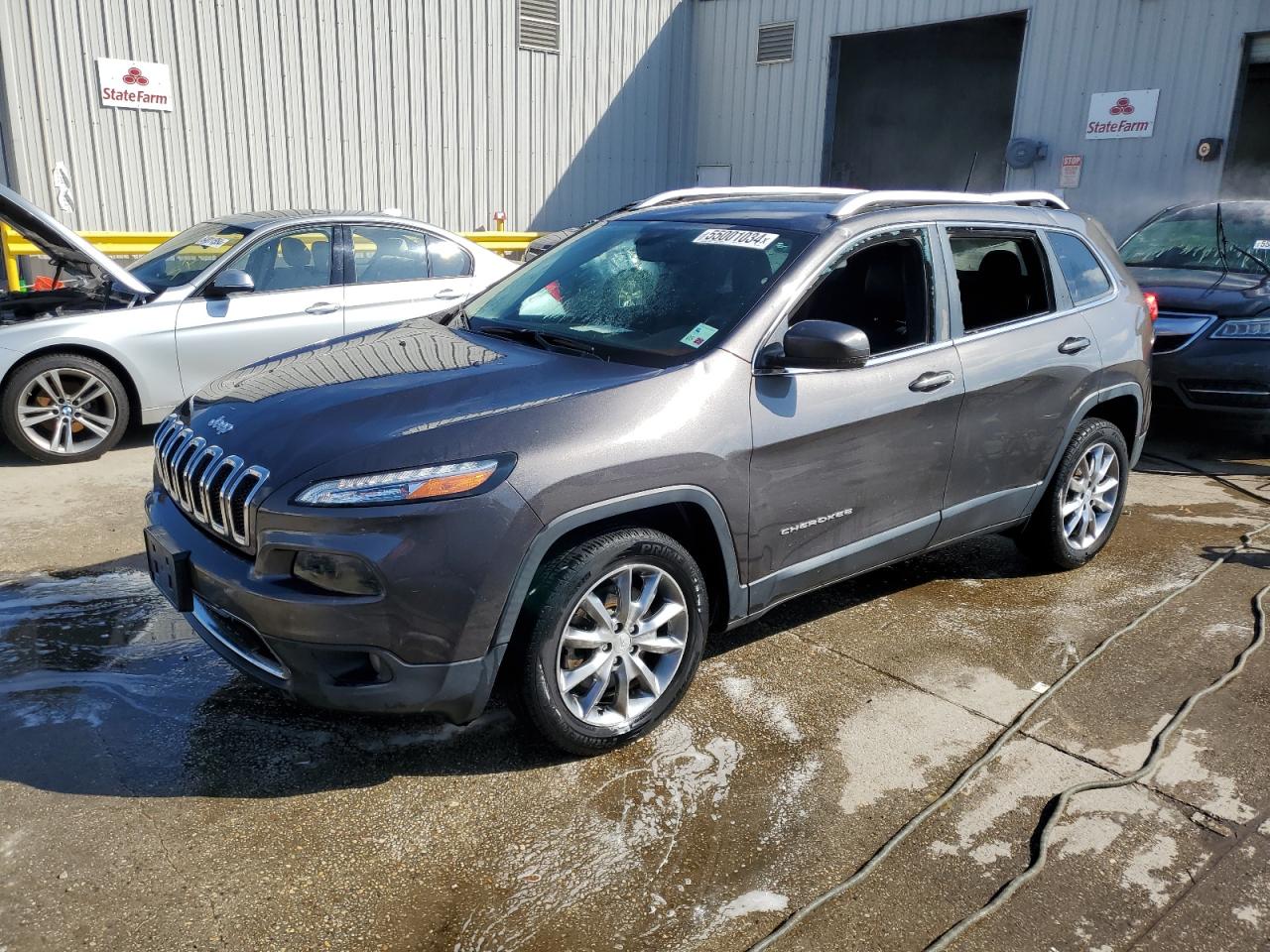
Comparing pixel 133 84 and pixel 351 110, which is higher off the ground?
pixel 133 84

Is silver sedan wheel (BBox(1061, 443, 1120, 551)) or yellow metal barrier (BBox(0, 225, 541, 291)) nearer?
silver sedan wheel (BBox(1061, 443, 1120, 551))

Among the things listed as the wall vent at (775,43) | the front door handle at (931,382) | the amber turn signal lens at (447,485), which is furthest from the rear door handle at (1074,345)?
the wall vent at (775,43)

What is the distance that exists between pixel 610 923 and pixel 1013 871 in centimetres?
109

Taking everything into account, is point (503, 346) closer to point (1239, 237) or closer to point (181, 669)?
point (181, 669)

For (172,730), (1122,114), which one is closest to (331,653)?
(172,730)

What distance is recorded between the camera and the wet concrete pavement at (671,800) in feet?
8.24

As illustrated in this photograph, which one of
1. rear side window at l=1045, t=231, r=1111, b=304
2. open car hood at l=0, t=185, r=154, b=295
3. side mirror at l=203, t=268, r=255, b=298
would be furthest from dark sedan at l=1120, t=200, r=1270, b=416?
open car hood at l=0, t=185, r=154, b=295

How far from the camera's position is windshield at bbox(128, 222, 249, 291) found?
22.4 feet

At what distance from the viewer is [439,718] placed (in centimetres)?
340

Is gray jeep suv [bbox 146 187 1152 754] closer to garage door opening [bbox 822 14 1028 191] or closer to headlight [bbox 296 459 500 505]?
headlight [bbox 296 459 500 505]

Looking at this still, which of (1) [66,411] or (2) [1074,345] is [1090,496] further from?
(1) [66,411]

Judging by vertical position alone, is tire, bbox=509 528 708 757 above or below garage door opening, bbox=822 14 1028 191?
below

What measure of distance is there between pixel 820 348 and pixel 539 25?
1307 centimetres

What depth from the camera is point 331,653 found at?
2.74m
